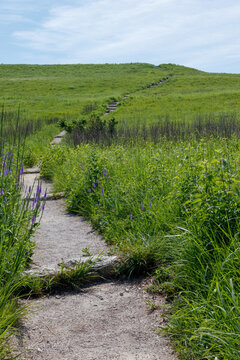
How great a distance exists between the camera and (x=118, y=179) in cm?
588

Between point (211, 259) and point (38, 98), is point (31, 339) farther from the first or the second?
point (38, 98)

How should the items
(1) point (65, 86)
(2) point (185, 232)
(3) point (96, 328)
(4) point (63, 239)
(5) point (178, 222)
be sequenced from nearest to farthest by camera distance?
(3) point (96, 328) → (2) point (185, 232) → (5) point (178, 222) → (4) point (63, 239) → (1) point (65, 86)

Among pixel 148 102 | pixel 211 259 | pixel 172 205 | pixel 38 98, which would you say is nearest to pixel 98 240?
pixel 172 205

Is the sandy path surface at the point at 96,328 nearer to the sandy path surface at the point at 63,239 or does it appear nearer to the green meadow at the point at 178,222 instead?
the green meadow at the point at 178,222

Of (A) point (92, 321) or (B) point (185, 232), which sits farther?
(B) point (185, 232)

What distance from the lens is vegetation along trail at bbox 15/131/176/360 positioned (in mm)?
2629

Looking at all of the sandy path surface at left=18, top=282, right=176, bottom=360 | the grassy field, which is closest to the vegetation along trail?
the sandy path surface at left=18, top=282, right=176, bottom=360

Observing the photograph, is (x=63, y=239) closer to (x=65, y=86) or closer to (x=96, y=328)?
(x=96, y=328)

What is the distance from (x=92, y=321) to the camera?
3041 mm

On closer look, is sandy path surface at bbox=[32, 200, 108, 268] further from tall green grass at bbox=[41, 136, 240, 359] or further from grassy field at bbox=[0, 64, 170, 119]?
grassy field at bbox=[0, 64, 170, 119]

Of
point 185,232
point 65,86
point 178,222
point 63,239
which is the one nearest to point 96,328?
point 185,232

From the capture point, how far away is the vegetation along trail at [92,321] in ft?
8.63

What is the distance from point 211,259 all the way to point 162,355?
88cm

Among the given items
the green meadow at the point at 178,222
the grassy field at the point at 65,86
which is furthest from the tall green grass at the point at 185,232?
the grassy field at the point at 65,86
